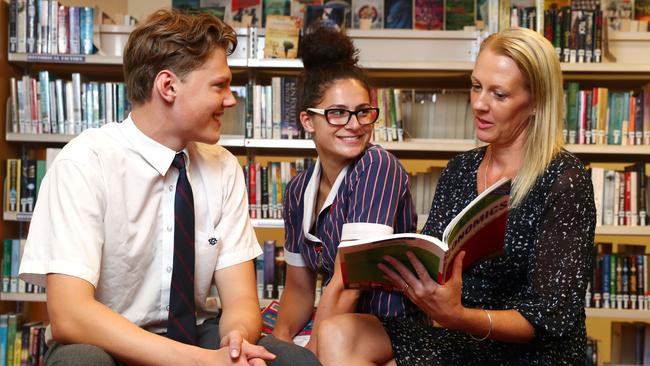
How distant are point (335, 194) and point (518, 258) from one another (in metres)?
0.49

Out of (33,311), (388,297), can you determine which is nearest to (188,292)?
(388,297)

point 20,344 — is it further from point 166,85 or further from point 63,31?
point 166,85

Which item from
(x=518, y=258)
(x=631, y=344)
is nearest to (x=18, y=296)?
(x=518, y=258)

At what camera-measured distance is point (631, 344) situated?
11.0 feet

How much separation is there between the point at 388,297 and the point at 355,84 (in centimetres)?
57

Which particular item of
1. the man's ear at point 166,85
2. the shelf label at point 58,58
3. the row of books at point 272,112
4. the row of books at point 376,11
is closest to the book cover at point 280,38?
the row of books at point 272,112

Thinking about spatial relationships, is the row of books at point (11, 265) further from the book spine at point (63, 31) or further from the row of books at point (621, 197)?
the row of books at point (621, 197)

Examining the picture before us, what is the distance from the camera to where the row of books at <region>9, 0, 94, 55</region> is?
322 cm

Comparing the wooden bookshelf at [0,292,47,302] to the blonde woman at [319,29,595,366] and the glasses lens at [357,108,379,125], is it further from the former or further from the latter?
the blonde woman at [319,29,595,366]

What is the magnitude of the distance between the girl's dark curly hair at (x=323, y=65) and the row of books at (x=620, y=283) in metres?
1.73

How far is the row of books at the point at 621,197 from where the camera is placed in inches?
125

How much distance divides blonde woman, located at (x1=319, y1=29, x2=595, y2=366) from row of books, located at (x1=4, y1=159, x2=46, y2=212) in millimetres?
2095

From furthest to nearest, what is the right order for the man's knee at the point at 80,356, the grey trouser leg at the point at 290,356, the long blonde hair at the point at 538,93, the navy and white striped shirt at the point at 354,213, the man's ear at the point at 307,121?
the man's ear at the point at 307,121, the navy and white striped shirt at the point at 354,213, the long blonde hair at the point at 538,93, the grey trouser leg at the point at 290,356, the man's knee at the point at 80,356

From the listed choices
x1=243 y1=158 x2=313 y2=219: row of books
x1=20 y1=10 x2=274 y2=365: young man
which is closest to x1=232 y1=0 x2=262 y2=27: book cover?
x1=243 y1=158 x2=313 y2=219: row of books
